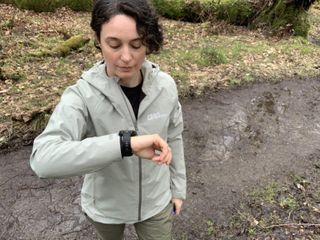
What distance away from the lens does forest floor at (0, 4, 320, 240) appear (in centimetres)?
356

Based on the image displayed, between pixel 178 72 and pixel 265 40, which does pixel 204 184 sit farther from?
pixel 265 40

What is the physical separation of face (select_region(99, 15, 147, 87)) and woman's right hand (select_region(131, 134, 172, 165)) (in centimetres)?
43

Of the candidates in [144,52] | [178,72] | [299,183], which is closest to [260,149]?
[299,183]

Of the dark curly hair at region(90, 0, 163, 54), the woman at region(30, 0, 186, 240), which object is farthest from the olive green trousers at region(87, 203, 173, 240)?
the dark curly hair at region(90, 0, 163, 54)

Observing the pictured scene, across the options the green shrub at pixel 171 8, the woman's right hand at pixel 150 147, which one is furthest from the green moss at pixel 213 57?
the woman's right hand at pixel 150 147

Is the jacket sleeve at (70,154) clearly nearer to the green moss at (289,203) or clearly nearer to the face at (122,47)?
the face at (122,47)

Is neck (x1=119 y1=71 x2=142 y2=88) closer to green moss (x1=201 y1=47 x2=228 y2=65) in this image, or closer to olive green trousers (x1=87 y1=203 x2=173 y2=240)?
olive green trousers (x1=87 y1=203 x2=173 y2=240)

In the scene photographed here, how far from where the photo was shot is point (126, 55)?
1636 millimetres

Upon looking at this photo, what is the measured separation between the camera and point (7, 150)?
4.43 metres

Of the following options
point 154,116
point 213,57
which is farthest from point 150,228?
point 213,57

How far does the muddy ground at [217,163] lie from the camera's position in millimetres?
3520

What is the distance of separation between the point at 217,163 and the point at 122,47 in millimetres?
3178

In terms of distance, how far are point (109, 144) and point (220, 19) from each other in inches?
391

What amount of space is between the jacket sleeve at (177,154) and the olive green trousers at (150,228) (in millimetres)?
112
